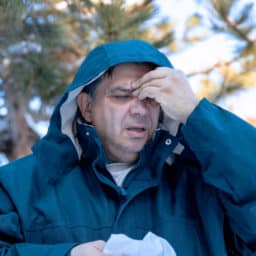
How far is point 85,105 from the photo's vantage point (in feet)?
6.07

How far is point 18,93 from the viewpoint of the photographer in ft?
12.3

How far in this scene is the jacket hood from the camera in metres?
1.72

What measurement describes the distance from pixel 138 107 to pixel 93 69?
196 millimetres

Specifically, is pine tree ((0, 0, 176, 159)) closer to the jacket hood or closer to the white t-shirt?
the jacket hood

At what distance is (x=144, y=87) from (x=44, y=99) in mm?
2154

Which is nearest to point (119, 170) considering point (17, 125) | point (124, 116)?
point (124, 116)

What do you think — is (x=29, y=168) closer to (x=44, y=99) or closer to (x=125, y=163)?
(x=125, y=163)

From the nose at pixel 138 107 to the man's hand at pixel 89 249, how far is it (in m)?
0.47

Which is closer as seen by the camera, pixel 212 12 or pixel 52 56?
pixel 52 56

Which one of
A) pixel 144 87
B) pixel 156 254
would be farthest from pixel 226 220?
pixel 144 87

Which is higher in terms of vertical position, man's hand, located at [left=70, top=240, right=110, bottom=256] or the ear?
the ear

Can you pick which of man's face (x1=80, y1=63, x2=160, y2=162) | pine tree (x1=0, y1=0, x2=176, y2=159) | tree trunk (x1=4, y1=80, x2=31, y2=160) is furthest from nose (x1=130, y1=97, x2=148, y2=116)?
tree trunk (x1=4, y1=80, x2=31, y2=160)

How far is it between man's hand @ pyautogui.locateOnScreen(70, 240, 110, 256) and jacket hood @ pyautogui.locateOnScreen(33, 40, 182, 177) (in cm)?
43

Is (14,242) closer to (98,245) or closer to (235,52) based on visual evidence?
(98,245)
